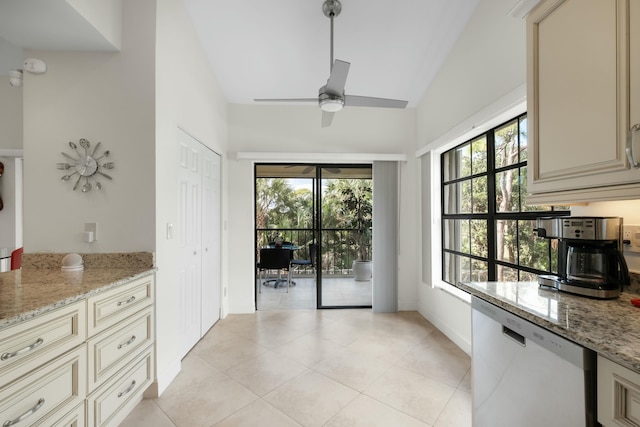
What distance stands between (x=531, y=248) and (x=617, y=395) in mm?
1464

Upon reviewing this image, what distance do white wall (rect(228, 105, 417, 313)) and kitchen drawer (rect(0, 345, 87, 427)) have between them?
7.84 ft

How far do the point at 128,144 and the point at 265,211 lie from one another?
2.14 meters

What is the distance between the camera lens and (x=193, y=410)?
1.88 meters

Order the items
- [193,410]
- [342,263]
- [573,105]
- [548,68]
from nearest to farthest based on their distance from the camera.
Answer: [573,105], [548,68], [193,410], [342,263]

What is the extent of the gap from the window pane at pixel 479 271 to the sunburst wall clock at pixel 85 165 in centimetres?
312

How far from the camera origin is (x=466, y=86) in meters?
2.61

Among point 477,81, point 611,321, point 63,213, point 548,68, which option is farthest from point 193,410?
point 477,81

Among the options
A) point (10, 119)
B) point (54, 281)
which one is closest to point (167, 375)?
point (54, 281)

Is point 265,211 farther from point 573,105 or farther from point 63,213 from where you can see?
point 573,105

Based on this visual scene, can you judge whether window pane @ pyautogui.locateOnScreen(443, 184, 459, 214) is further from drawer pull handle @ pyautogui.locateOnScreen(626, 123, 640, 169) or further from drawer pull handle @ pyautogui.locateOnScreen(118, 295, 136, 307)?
drawer pull handle @ pyautogui.locateOnScreen(118, 295, 136, 307)

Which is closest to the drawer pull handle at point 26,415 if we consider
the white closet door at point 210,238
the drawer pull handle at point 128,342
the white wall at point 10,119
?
the drawer pull handle at point 128,342

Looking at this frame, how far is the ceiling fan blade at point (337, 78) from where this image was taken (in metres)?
1.88

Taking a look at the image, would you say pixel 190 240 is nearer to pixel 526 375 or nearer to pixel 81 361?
pixel 81 361

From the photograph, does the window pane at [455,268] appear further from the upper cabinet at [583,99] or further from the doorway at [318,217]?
the upper cabinet at [583,99]
